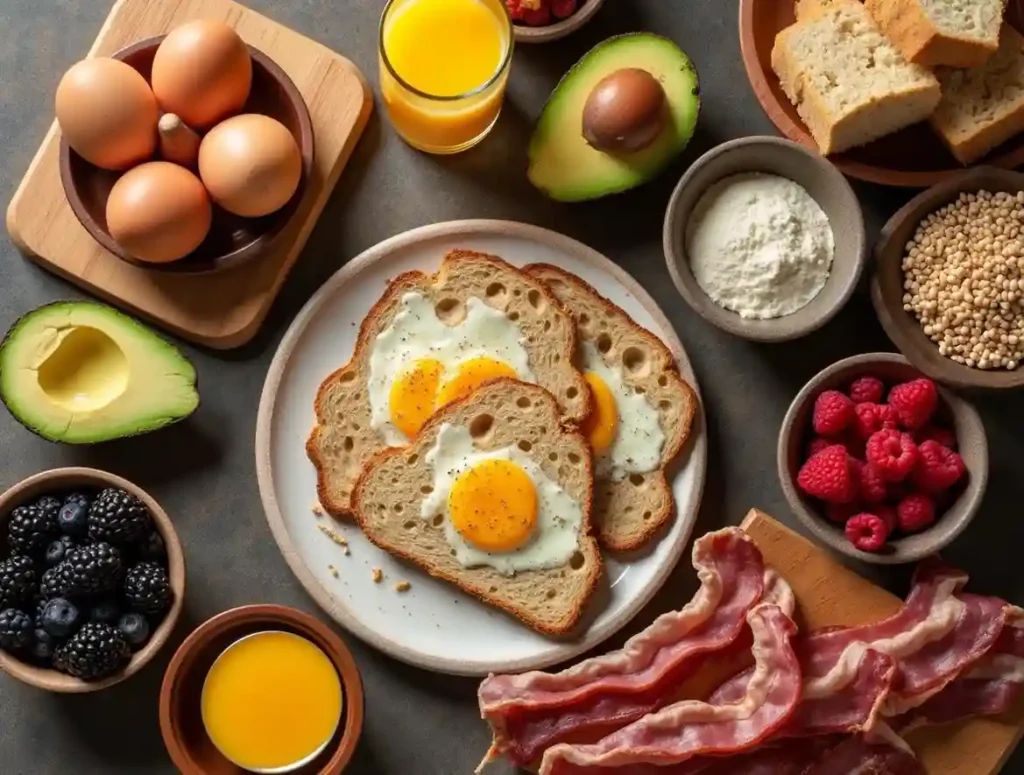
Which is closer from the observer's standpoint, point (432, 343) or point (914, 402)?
point (914, 402)

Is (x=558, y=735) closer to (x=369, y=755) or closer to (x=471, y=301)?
(x=369, y=755)

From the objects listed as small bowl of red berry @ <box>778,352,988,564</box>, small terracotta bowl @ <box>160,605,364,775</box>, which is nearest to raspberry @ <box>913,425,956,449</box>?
small bowl of red berry @ <box>778,352,988,564</box>

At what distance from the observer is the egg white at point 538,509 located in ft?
6.00

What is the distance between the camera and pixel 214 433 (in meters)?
1.94

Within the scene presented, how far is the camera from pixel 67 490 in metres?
1.77

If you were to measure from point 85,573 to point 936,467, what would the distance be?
A: 126cm

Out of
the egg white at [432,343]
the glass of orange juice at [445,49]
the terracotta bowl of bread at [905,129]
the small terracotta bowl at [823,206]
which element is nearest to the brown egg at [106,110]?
the glass of orange juice at [445,49]

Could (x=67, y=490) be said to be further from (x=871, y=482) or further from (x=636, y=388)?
(x=871, y=482)

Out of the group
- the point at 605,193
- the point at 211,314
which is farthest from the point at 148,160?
the point at 605,193

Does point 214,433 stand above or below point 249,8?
below

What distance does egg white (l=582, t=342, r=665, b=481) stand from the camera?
6.13 ft

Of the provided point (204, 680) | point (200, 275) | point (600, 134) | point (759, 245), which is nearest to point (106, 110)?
point (200, 275)

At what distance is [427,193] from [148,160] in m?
0.46

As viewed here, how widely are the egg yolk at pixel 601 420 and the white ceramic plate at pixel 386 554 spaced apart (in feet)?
0.42
